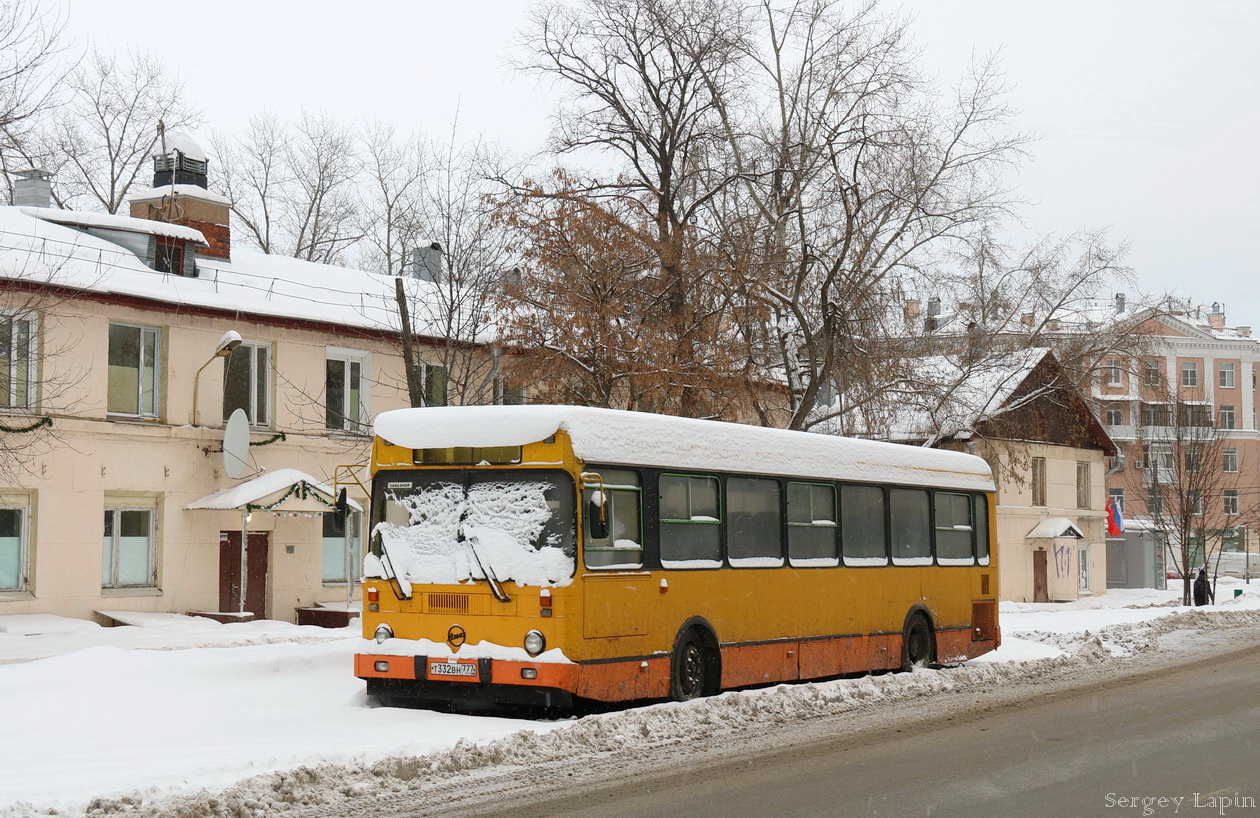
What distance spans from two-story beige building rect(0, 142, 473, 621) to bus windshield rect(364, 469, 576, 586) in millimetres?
11656

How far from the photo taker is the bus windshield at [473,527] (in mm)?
12656

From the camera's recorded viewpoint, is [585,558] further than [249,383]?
No

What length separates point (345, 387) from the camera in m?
30.9

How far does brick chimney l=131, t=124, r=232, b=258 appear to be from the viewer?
32938mm

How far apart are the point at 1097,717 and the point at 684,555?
4222 mm

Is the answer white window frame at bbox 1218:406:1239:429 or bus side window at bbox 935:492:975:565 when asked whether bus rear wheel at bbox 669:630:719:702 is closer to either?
bus side window at bbox 935:492:975:565

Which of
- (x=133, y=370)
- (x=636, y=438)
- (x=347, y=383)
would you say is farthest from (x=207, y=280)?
(x=636, y=438)

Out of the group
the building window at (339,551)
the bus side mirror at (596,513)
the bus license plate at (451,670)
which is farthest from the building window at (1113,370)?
the bus license plate at (451,670)

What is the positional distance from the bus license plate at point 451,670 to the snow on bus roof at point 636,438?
198 centimetres

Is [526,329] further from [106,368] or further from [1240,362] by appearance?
[1240,362]

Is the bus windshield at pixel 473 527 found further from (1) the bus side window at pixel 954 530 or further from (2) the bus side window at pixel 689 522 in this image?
(1) the bus side window at pixel 954 530

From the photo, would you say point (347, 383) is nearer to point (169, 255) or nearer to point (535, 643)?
point (169, 255)

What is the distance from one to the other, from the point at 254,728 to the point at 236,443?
16.8 meters

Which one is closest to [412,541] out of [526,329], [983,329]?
[526,329]
